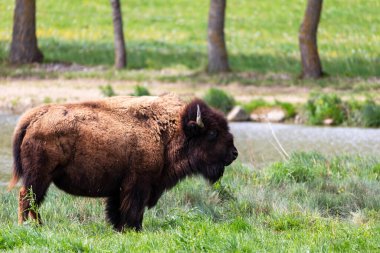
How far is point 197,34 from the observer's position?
124 feet

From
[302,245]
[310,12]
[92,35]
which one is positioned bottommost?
[92,35]

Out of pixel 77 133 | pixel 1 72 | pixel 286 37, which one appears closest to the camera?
pixel 77 133

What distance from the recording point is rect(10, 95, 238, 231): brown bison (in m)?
9.18

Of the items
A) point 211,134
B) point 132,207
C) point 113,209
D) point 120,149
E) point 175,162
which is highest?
point 120,149

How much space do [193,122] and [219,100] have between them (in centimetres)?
1226

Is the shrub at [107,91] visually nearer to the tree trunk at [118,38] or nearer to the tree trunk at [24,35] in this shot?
the tree trunk at [118,38]

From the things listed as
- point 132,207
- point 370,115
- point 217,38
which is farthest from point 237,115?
point 132,207

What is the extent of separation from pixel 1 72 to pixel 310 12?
33.6 ft

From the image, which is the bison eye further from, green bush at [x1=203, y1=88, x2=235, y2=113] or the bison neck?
green bush at [x1=203, y1=88, x2=235, y2=113]

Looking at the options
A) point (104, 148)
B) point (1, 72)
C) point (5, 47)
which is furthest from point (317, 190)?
point (5, 47)

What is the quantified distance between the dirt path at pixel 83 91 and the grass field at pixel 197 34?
225cm

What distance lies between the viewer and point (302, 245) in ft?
26.3

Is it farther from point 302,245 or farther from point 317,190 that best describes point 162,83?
point 302,245

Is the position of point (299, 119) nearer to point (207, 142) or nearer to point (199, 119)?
point (207, 142)
